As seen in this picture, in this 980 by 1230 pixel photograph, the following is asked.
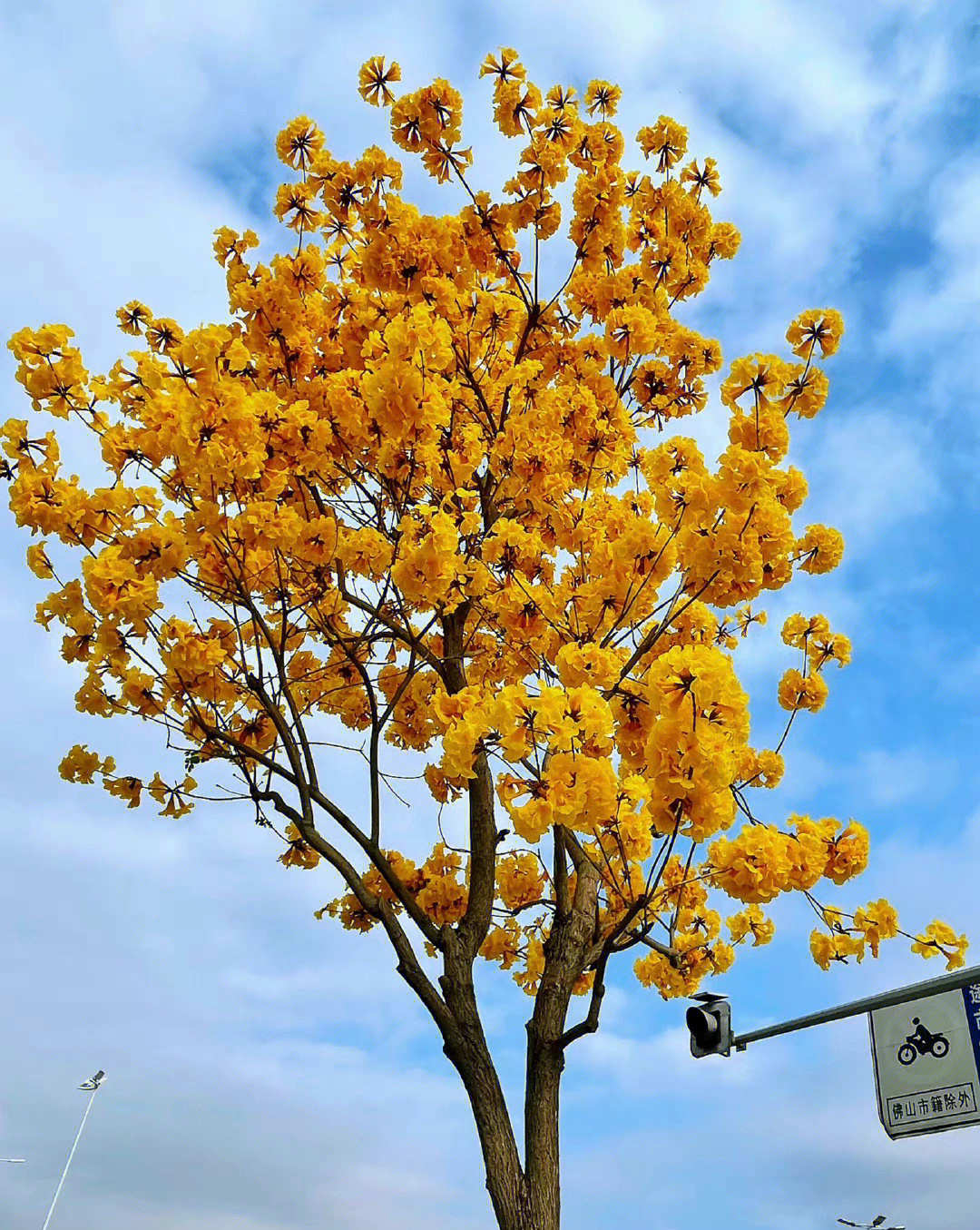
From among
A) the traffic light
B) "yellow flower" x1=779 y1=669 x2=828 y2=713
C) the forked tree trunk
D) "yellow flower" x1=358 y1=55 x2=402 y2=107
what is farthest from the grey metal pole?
"yellow flower" x1=358 y1=55 x2=402 y2=107

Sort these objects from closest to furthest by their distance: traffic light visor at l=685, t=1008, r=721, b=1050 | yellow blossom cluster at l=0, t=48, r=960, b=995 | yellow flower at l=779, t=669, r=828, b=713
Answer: yellow blossom cluster at l=0, t=48, r=960, b=995, traffic light visor at l=685, t=1008, r=721, b=1050, yellow flower at l=779, t=669, r=828, b=713

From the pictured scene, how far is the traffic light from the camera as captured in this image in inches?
204

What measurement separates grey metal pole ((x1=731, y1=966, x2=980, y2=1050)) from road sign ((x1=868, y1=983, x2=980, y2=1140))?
0.99 ft

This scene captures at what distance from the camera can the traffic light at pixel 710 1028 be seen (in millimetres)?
5180

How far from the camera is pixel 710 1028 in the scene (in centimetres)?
522

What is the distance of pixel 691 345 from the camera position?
612 cm

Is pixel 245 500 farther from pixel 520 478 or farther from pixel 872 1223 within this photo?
pixel 872 1223

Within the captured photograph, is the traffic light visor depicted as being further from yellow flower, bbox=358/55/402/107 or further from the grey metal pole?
yellow flower, bbox=358/55/402/107

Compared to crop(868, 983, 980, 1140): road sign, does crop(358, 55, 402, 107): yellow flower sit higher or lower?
higher

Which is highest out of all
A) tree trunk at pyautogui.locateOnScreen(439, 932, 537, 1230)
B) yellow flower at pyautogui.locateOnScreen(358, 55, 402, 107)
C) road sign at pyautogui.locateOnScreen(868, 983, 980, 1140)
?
yellow flower at pyautogui.locateOnScreen(358, 55, 402, 107)

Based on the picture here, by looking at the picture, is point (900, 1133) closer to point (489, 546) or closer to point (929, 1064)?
point (929, 1064)

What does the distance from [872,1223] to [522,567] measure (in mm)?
12381

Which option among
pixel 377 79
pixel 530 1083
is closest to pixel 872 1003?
pixel 530 1083

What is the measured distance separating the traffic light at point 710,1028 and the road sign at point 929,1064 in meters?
0.71
